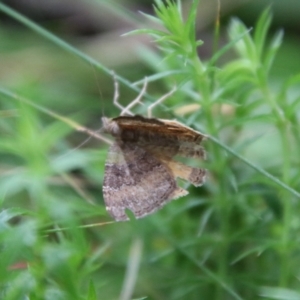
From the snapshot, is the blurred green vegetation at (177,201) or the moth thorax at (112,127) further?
the moth thorax at (112,127)

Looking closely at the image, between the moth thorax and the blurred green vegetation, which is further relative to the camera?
the moth thorax

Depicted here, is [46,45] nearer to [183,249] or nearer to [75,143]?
[75,143]

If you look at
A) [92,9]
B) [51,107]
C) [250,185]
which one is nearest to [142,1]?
[92,9]

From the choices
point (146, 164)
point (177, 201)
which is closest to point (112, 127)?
point (146, 164)

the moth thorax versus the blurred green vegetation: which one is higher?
the moth thorax
